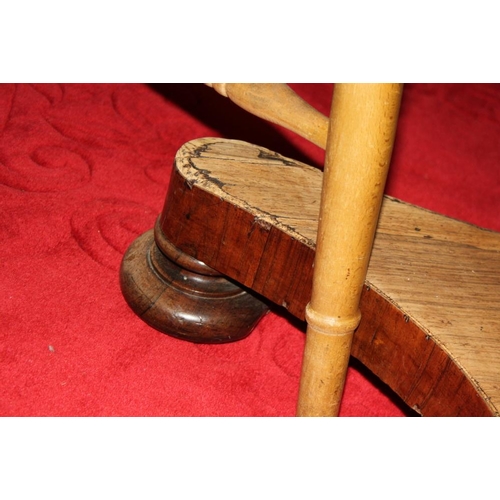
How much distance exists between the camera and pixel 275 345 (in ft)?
3.34

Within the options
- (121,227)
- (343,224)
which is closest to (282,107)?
(343,224)

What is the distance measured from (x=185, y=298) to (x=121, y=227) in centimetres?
24

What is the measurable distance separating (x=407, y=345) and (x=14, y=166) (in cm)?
79

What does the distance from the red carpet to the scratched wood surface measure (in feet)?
0.49

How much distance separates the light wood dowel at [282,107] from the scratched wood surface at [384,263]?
128 millimetres

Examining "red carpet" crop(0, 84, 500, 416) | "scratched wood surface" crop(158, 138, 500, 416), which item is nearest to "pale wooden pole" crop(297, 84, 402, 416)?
"scratched wood surface" crop(158, 138, 500, 416)

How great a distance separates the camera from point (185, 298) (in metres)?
0.99

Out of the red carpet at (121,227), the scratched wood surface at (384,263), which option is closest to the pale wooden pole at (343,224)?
the scratched wood surface at (384,263)

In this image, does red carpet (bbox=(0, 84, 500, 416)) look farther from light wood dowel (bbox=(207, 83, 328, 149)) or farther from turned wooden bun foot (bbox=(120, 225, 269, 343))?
light wood dowel (bbox=(207, 83, 328, 149))

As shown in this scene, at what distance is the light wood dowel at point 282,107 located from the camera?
71cm

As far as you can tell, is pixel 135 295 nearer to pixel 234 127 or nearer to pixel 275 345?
pixel 275 345

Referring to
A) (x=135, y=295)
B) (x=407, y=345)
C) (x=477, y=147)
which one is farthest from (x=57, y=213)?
(x=477, y=147)

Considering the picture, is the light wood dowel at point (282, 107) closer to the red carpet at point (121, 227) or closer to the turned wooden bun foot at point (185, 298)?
the turned wooden bun foot at point (185, 298)

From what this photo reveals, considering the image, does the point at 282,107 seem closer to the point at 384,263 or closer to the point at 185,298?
the point at 384,263
